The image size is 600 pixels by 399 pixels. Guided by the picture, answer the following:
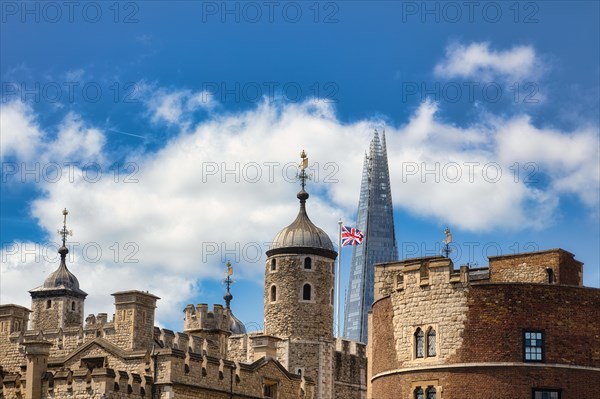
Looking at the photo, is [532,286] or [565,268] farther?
[565,268]

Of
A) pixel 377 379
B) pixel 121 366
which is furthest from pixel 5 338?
pixel 377 379

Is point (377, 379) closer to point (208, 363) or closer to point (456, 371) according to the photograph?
point (456, 371)

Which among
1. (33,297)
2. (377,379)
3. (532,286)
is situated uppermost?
(33,297)

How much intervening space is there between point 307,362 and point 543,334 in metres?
28.5

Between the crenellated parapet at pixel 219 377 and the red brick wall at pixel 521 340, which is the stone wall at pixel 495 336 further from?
the crenellated parapet at pixel 219 377

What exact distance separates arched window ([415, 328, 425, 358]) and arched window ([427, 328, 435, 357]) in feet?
0.63

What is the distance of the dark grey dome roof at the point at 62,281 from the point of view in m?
88.8

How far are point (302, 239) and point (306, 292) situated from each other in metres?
3.29

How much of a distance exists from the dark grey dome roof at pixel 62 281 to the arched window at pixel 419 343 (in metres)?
46.6

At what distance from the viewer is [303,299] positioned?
240ft

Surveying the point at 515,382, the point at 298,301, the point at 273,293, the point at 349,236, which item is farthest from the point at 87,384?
the point at 349,236

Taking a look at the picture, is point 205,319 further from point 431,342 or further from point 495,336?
point 495,336

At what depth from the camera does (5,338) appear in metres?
67.4

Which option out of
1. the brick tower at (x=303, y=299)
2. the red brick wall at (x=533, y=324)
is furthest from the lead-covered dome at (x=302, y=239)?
the red brick wall at (x=533, y=324)
